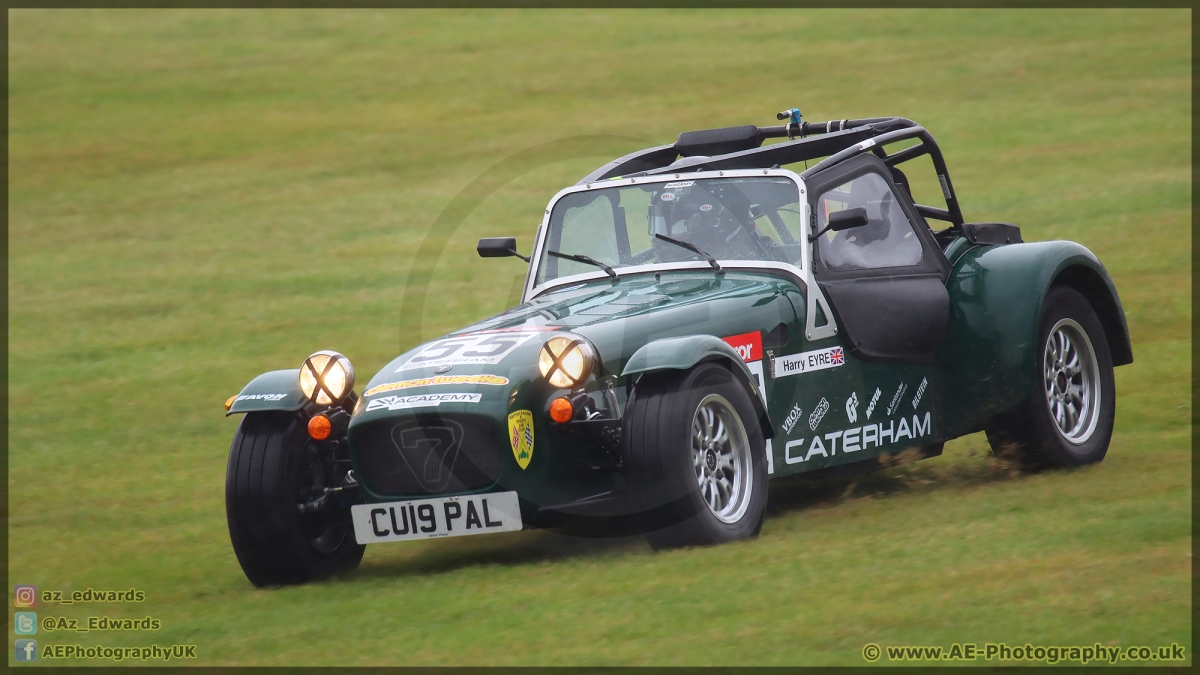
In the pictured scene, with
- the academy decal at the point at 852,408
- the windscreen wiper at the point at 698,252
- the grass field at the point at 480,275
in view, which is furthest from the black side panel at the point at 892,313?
the grass field at the point at 480,275

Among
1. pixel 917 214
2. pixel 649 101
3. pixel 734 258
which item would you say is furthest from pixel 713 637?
pixel 649 101

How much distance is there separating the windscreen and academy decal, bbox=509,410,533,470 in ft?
6.04

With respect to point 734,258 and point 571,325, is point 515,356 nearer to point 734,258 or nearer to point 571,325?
point 571,325

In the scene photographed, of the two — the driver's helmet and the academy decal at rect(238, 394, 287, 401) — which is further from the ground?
the driver's helmet

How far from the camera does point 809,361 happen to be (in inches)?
300

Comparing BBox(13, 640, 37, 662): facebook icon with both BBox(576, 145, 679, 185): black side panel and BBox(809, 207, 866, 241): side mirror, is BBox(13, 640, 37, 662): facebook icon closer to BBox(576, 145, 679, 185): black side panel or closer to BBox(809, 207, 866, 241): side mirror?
BBox(809, 207, 866, 241): side mirror

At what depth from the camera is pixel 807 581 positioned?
6.04 m

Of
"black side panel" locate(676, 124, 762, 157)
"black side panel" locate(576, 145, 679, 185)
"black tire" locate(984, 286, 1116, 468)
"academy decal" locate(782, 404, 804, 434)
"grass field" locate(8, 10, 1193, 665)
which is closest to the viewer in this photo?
"grass field" locate(8, 10, 1193, 665)

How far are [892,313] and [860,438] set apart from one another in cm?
71

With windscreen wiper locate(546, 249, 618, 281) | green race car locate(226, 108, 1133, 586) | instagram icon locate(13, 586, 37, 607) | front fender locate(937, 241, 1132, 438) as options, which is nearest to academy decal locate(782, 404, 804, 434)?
green race car locate(226, 108, 1133, 586)

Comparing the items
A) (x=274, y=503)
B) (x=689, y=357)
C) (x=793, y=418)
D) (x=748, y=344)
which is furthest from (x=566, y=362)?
(x=274, y=503)

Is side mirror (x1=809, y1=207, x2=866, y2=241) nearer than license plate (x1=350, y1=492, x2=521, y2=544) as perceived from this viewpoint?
No

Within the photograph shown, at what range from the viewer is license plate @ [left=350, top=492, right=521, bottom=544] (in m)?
6.54

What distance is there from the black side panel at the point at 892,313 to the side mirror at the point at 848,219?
1.22 feet
